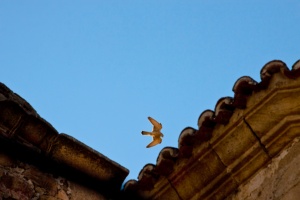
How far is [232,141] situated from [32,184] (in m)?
1.55

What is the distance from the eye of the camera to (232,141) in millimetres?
4230

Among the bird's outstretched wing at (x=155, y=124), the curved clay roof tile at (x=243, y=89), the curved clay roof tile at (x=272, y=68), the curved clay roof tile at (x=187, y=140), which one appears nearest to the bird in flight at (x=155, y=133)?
the bird's outstretched wing at (x=155, y=124)

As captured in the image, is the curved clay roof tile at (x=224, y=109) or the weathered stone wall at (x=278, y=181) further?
the curved clay roof tile at (x=224, y=109)

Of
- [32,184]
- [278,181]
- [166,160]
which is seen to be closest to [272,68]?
[278,181]

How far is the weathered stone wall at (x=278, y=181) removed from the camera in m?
3.78

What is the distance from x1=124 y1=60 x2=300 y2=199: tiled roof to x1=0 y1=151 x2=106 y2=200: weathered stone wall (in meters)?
0.50

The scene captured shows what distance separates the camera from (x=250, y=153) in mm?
4188

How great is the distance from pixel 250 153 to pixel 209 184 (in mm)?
435

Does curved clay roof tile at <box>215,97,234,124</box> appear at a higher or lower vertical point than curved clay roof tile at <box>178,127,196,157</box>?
higher

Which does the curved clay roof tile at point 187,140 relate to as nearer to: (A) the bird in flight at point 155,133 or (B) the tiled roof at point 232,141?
(B) the tiled roof at point 232,141

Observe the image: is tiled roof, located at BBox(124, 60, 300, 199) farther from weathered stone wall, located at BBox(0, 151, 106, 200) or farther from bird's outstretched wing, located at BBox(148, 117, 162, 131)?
bird's outstretched wing, located at BBox(148, 117, 162, 131)

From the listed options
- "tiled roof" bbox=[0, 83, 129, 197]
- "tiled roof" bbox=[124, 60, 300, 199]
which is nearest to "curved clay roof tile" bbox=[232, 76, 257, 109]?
"tiled roof" bbox=[124, 60, 300, 199]

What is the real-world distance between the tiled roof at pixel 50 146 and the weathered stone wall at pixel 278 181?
1.03 meters

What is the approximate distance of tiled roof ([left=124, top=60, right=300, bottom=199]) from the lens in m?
4.01
